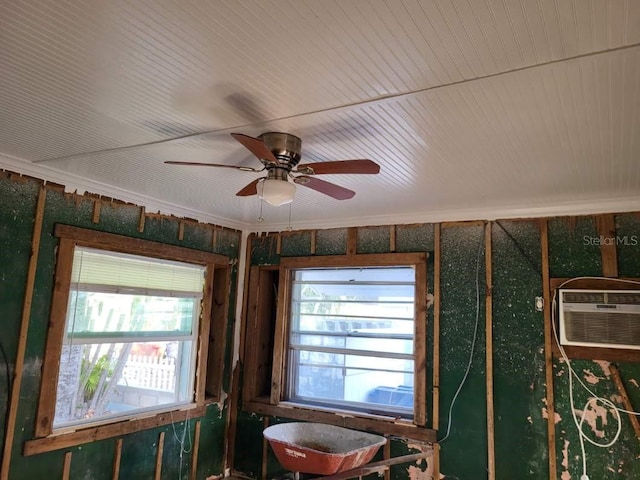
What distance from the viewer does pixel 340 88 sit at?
74.7 inches

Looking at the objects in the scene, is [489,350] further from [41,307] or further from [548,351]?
[41,307]

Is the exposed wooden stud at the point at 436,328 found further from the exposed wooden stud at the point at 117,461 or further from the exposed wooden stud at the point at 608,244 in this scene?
the exposed wooden stud at the point at 117,461

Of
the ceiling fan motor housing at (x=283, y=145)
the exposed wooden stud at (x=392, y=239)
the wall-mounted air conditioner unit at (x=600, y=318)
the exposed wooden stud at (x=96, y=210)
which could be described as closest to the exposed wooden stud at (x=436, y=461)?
the wall-mounted air conditioner unit at (x=600, y=318)

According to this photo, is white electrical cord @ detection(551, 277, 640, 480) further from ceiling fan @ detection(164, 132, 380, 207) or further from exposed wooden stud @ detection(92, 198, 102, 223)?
exposed wooden stud @ detection(92, 198, 102, 223)

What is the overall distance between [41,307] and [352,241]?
2.66m

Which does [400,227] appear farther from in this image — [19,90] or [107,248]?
[19,90]

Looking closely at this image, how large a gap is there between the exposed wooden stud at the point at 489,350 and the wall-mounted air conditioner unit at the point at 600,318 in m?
0.52

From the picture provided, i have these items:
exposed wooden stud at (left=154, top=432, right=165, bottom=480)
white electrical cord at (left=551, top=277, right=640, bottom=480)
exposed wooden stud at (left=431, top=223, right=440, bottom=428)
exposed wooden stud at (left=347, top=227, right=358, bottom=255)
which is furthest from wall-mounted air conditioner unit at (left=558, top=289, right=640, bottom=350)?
exposed wooden stud at (left=154, top=432, right=165, bottom=480)

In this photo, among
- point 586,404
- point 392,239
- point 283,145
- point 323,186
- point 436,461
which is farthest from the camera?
point 392,239

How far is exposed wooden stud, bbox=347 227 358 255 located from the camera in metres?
4.44

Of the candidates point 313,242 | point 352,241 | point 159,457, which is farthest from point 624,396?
point 159,457

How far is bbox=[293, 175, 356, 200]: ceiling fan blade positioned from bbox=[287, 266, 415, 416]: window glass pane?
1.77m

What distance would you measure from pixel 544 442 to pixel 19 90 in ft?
13.2

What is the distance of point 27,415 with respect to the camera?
122 inches
